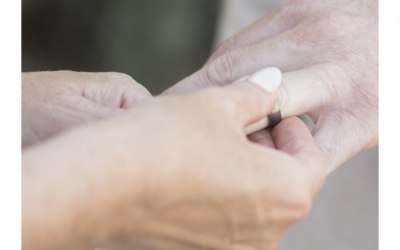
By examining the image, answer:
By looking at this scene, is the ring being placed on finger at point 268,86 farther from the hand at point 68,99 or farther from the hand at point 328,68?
the hand at point 68,99

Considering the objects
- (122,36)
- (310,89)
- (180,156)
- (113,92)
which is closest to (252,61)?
(310,89)

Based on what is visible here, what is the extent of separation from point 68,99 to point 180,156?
0.78ft

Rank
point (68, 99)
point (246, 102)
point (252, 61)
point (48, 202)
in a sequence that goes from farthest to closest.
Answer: point (252, 61) < point (68, 99) < point (246, 102) < point (48, 202)

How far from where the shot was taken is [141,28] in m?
1.92

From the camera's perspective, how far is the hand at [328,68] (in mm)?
778

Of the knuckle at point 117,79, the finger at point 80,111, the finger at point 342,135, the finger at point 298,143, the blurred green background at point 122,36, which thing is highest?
the knuckle at point 117,79

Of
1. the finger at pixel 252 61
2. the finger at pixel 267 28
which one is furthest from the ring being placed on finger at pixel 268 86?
the finger at pixel 267 28

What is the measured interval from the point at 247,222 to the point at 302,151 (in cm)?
12

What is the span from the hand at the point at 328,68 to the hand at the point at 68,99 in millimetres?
110

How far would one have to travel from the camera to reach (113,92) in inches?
29.2

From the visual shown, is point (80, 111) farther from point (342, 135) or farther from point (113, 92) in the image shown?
point (342, 135)
